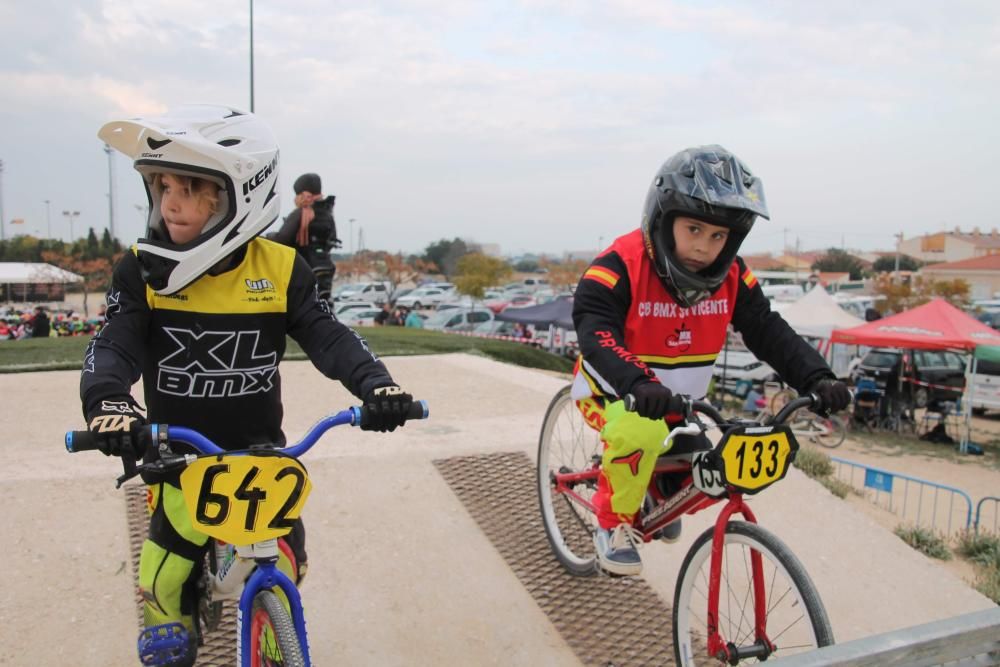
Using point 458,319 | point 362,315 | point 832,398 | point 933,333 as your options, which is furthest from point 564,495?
point 362,315

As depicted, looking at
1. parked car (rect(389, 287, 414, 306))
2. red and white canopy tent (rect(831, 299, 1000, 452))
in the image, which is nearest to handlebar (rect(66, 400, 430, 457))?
red and white canopy tent (rect(831, 299, 1000, 452))

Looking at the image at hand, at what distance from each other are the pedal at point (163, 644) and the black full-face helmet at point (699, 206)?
221cm

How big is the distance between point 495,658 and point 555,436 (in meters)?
1.53

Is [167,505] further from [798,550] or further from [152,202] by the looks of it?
[798,550]

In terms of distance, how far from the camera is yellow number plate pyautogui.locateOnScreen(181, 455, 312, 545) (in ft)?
6.66

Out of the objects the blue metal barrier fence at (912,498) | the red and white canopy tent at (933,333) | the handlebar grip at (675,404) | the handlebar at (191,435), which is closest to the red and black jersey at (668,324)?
the handlebar grip at (675,404)

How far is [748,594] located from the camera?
2.86 meters

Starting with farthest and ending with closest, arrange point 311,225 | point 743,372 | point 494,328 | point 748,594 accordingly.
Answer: point 494,328, point 743,372, point 311,225, point 748,594

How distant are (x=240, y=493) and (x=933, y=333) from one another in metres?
17.0

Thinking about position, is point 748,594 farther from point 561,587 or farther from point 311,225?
point 311,225

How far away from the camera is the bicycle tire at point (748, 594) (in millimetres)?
2406

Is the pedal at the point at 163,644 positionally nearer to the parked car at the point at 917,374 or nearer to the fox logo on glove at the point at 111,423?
the fox logo on glove at the point at 111,423

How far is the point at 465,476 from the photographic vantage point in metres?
5.19

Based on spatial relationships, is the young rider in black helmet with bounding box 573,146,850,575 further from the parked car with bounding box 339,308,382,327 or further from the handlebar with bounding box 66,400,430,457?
the parked car with bounding box 339,308,382,327
